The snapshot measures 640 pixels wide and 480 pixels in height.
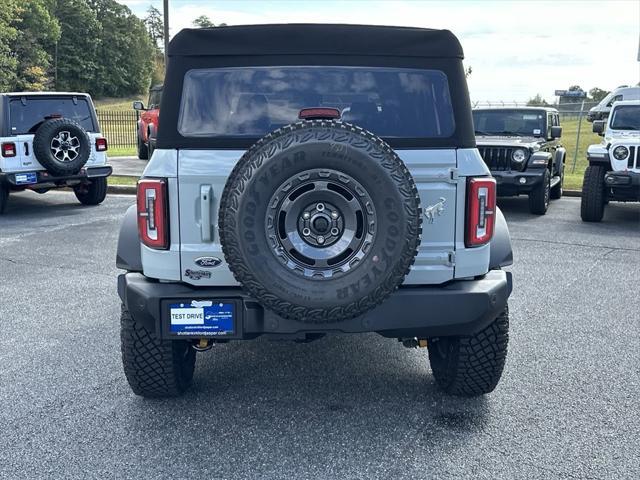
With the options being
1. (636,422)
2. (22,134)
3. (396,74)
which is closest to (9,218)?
(22,134)

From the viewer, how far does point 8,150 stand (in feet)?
32.6

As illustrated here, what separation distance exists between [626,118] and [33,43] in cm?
6881

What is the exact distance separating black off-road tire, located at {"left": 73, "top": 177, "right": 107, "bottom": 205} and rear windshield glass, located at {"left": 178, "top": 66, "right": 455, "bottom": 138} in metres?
8.55

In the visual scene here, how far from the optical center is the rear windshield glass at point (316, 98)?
333 cm

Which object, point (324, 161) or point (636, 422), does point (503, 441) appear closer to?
point (636, 422)

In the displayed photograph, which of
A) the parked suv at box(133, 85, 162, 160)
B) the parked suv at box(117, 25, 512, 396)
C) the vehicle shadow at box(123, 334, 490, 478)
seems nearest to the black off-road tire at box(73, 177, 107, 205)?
the parked suv at box(133, 85, 162, 160)

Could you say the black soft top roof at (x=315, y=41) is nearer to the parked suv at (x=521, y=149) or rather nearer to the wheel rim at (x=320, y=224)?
the wheel rim at (x=320, y=224)

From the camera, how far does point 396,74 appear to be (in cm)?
339

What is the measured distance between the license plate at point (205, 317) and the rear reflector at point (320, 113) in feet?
3.17

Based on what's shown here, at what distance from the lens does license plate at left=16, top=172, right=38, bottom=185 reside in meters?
9.98

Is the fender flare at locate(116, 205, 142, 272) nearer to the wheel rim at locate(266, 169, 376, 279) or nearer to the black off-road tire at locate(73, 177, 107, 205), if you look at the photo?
the wheel rim at locate(266, 169, 376, 279)

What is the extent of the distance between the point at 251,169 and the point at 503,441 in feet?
5.87

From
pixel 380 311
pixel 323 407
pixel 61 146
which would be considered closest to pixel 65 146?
pixel 61 146

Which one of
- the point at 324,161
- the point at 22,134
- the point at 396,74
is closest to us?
the point at 324,161
